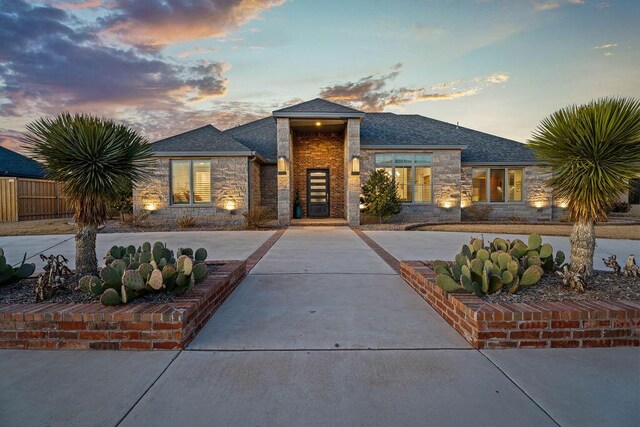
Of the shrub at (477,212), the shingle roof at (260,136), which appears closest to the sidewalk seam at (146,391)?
the shingle roof at (260,136)

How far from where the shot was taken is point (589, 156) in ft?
11.4

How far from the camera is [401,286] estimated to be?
441 centimetres

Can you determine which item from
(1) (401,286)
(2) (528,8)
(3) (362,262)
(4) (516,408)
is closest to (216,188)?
(3) (362,262)

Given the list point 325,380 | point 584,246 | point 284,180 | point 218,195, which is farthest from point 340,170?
point 325,380

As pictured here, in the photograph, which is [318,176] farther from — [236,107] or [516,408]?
[516,408]

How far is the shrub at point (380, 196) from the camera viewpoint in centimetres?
1308

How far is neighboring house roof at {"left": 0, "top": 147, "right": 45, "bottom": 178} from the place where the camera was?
56.9 feet

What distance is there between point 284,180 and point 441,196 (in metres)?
7.40

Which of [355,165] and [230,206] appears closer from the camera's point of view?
[355,165]

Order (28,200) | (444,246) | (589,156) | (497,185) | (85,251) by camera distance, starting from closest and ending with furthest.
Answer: (589,156)
(85,251)
(444,246)
(497,185)
(28,200)

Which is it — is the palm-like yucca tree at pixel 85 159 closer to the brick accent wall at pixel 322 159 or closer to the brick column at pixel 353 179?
the brick column at pixel 353 179

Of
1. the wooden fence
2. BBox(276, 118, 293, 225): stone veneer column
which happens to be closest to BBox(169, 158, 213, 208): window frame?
BBox(276, 118, 293, 225): stone veneer column

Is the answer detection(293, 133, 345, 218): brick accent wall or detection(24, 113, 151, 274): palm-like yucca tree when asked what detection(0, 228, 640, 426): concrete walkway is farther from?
detection(293, 133, 345, 218): brick accent wall

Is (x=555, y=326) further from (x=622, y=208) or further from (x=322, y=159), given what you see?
(x=622, y=208)
